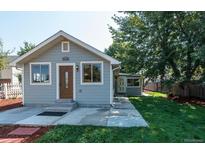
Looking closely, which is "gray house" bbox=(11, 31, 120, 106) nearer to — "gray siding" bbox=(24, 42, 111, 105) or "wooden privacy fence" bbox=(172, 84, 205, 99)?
"gray siding" bbox=(24, 42, 111, 105)

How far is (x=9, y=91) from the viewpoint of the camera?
68.3 ft

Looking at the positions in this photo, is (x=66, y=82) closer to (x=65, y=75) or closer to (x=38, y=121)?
(x=65, y=75)

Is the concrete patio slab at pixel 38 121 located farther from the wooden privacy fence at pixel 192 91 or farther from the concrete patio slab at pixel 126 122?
the wooden privacy fence at pixel 192 91

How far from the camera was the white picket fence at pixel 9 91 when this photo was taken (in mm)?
20125

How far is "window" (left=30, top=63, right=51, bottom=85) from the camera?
1533cm

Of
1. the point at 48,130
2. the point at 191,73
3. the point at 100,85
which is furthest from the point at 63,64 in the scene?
the point at 191,73

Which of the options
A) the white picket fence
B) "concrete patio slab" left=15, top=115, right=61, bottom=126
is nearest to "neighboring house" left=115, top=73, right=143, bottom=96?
the white picket fence

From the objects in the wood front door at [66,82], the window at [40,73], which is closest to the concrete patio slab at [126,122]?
the wood front door at [66,82]

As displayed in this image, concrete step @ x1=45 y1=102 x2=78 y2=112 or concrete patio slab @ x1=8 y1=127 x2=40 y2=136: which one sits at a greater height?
concrete step @ x1=45 y1=102 x2=78 y2=112

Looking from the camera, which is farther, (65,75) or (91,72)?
(65,75)

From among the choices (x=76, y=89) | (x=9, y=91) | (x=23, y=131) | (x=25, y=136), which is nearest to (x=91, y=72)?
(x=76, y=89)

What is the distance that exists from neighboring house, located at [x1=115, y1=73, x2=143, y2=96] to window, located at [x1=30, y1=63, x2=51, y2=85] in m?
13.8

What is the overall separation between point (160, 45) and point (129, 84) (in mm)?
7298

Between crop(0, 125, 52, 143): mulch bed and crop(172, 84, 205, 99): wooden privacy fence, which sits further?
crop(172, 84, 205, 99): wooden privacy fence
